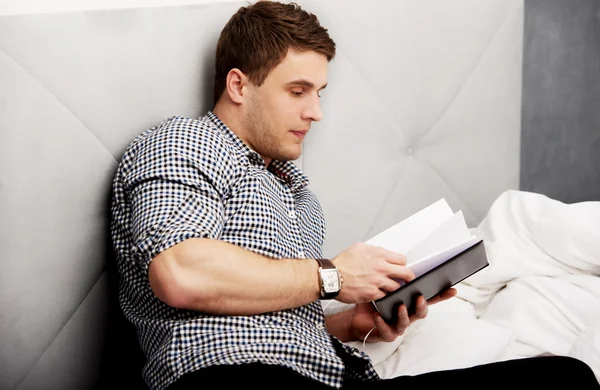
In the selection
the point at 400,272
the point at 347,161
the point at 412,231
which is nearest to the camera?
the point at 400,272

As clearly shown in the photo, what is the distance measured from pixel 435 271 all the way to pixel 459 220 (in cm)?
9

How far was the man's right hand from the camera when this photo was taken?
106 cm

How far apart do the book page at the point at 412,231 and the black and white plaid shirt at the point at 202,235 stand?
153 millimetres

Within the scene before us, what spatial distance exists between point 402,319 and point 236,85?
546 mm

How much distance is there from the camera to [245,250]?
100cm

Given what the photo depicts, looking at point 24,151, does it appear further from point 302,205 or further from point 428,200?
point 428,200

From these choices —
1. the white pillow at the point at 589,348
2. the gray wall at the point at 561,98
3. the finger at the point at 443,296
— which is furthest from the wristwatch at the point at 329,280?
the gray wall at the point at 561,98

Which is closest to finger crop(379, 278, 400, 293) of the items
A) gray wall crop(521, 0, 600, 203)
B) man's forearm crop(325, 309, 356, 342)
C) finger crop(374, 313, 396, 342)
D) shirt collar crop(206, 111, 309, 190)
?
finger crop(374, 313, 396, 342)

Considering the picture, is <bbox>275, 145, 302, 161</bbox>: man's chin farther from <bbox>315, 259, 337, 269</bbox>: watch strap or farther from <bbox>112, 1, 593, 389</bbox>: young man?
<bbox>315, 259, 337, 269</bbox>: watch strap

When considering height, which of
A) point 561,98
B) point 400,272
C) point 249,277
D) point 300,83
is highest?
point 561,98

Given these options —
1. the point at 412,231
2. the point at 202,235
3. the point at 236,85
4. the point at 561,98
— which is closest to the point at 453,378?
the point at 412,231

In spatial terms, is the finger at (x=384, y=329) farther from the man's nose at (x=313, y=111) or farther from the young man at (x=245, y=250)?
the man's nose at (x=313, y=111)

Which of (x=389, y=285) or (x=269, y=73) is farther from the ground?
(x=269, y=73)

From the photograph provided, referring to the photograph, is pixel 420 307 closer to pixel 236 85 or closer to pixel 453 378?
pixel 453 378
